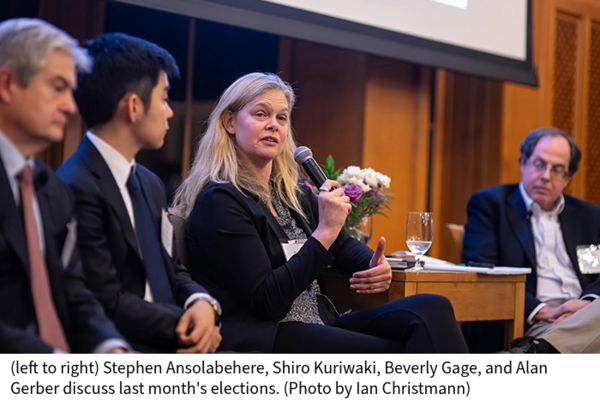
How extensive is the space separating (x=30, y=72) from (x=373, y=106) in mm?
2643

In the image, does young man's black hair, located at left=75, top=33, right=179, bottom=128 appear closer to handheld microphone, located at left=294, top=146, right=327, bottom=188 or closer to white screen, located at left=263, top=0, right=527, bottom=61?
handheld microphone, located at left=294, top=146, right=327, bottom=188

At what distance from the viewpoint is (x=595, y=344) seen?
2.29 m

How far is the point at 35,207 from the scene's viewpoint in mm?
1047

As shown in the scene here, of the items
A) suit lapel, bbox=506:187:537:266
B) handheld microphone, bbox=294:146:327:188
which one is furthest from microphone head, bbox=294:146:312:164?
suit lapel, bbox=506:187:537:266

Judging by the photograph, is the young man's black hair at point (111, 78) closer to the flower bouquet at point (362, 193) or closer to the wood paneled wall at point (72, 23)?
the flower bouquet at point (362, 193)

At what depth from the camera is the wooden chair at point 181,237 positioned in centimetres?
178

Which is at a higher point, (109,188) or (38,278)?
(109,188)

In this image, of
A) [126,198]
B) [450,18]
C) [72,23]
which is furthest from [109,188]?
[450,18]

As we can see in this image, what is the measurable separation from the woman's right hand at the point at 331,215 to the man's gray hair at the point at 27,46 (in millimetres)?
787

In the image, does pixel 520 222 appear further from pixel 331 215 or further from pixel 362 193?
pixel 331 215

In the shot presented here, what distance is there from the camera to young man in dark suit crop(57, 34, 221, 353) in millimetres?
1172

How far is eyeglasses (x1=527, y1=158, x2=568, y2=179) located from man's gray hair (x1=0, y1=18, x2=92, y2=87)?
2.22 m

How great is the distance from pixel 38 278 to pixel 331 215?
2.70 feet
